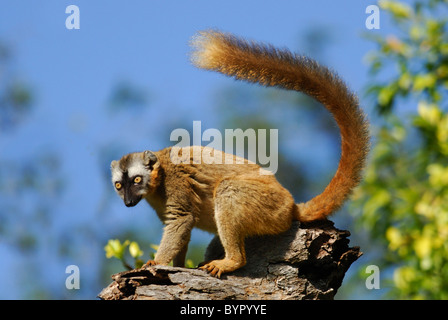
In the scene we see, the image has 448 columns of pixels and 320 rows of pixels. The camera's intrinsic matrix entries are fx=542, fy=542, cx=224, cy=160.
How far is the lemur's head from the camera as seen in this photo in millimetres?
5961

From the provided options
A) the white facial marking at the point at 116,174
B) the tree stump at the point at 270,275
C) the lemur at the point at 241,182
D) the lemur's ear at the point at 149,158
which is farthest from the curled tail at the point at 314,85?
the white facial marking at the point at 116,174

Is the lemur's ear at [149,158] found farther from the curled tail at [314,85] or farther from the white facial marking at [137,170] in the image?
the curled tail at [314,85]

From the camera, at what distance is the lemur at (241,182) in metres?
5.52

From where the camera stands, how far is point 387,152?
30.7ft

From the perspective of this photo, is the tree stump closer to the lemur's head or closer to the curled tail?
the curled tail

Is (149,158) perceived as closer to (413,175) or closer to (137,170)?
(137,170)

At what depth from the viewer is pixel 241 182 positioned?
5.72 meters

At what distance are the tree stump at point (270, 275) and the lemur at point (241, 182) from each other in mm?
144

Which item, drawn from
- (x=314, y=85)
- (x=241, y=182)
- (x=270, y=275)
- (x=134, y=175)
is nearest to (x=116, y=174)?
(x=134, y=175)

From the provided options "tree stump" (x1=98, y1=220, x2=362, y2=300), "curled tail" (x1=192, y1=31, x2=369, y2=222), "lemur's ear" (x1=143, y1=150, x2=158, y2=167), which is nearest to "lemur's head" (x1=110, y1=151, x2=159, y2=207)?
"lemur's ear" (x1=143, y1=150, x2=158, y2=167)

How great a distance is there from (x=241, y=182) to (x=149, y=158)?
1.14 meters

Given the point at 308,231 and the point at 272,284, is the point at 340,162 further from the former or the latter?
the point at 272,284

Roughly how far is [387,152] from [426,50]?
1.90 m
